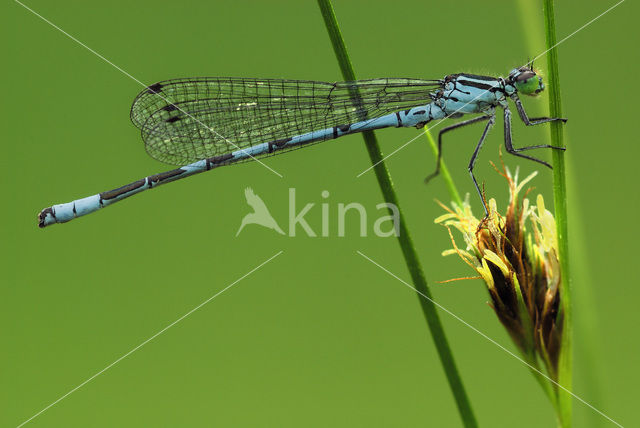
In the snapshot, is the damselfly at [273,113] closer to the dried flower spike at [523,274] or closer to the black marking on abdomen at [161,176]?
the black marking on abdomen at [161,176]

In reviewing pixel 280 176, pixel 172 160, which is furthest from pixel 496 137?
pixel 172 160

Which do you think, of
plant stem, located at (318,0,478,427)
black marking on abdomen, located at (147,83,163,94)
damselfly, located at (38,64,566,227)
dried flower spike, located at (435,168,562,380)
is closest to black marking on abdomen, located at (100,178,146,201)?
damselfly, located at (38,64,566,227)

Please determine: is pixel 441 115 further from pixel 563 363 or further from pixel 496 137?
pixel 563 363

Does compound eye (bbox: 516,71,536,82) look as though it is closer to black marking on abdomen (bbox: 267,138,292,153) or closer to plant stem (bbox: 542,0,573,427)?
plant stem (bbox: 542,0,573,427)

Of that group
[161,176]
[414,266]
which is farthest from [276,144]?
[414,266]

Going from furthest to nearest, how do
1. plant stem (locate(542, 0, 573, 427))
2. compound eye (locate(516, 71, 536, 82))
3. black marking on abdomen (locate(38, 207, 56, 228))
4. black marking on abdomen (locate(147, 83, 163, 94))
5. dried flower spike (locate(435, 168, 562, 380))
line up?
black marking on abdomen (locate(147, 83, 163, 94)) → black marking on abdomen (locate(38, 207, 56, 228)) → compound eye (locate(516, 71, 536, 82)) → dried flower spike (locate(435, 168, 562, 380)) → plant stem (locate(542, 0, 573, 427))

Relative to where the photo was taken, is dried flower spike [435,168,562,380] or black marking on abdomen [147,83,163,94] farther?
black marking on abdomen [147,83,163,94]

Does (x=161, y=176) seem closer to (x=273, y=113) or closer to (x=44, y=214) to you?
(x=44, y=214)
